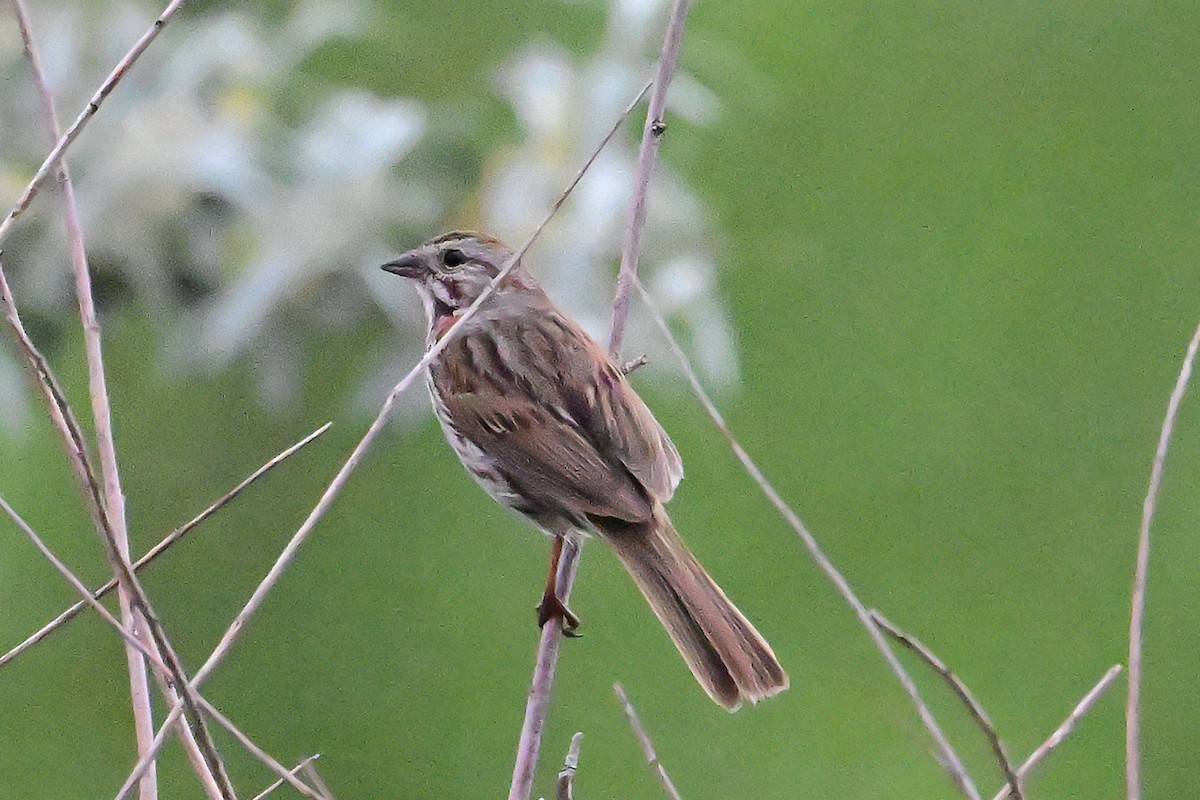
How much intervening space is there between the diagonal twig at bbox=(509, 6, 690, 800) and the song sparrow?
→ 0.21 feet

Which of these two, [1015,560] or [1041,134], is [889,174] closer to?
[1041,134]

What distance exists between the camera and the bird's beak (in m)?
1.56

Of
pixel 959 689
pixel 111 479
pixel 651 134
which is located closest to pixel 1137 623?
pixel 959 689

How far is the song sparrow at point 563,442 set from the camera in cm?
114

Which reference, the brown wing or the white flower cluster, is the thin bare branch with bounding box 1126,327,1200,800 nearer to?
the brown wing

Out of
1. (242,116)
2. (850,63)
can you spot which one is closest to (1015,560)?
(850,63)

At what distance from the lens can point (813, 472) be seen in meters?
2.19

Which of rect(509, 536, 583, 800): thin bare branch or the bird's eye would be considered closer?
rect(509, 536, 583, 800): thin bare branch

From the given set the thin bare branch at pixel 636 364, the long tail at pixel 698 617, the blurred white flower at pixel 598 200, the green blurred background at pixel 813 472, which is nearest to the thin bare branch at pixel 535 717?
the long tail at pixel 698 617

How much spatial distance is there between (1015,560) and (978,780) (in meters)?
0.35

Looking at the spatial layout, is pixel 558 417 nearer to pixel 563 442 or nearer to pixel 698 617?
pixel 563 442

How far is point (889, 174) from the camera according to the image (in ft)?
7.41

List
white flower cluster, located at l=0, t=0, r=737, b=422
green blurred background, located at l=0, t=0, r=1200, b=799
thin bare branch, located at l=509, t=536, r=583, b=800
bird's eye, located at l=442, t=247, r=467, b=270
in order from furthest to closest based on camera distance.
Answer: green blurred background, located at l=0, t=0, r=1200, b=799 < white flower cluster, located at l=0, t=0, r=737, b=422 < bird's eye, located at l=442, t=247, r=467, b=270 < thin bare branch, located at l=509, t=536, r=583, b=800

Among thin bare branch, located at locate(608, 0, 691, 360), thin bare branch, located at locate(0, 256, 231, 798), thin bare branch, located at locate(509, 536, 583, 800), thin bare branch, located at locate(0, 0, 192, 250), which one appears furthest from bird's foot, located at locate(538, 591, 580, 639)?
thin bare branch, located at locate(0, 0, 192, 250)
